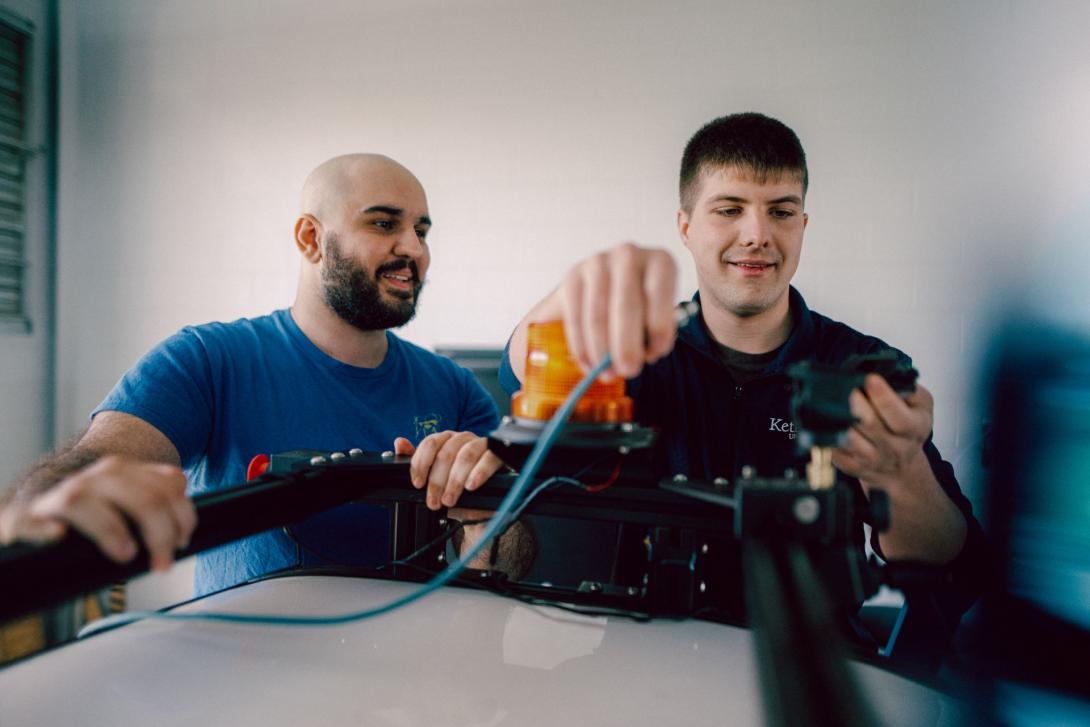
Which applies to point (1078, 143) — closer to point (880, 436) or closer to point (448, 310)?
point (880, 436)

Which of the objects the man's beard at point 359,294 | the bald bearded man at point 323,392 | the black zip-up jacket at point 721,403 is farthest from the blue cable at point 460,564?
the man's beard at point 359,294

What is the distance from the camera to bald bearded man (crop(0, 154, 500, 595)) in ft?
3.57

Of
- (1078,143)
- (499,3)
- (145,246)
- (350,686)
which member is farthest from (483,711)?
(145,246)

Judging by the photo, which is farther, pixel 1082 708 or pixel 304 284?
pixel 304 284

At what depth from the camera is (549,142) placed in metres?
2.27

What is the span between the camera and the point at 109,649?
58 cm

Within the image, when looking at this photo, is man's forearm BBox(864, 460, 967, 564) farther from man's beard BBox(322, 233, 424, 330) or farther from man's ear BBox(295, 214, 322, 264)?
man's ear BBox(295, 214, 322, 264)

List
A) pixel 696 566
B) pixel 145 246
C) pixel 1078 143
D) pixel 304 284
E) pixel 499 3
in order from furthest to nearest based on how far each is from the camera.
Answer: pixel 145 246
pixel 499 3
pixel 1078 143
pixel 304 284
pixel 696 566

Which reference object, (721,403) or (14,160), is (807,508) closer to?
(721,403)

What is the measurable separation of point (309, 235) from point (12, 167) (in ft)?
5.56

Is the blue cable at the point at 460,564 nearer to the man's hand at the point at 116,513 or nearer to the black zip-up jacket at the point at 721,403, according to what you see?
the man's hand at the point at 116,513

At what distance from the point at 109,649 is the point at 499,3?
232 cm

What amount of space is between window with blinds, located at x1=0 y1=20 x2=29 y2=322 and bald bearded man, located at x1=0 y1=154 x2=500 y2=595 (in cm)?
160

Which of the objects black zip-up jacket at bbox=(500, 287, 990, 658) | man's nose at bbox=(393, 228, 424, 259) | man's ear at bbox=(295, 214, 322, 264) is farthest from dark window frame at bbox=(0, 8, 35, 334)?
black zip-up jacket at bbox=(500, 287, 990, 658)
